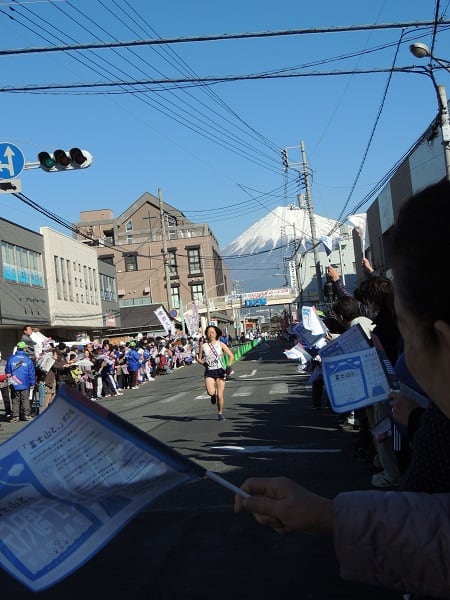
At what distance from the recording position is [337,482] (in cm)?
655

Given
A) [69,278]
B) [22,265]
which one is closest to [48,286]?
[22,265]

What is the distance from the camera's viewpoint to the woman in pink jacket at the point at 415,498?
3.92ft

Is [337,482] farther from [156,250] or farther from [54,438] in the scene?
[156,250]

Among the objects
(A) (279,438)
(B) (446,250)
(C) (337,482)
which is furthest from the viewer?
(A) (279,438)

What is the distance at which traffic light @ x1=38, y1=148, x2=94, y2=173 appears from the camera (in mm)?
13766

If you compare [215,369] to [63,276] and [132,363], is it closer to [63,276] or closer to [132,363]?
[132,363]

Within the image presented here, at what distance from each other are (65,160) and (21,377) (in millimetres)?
5479

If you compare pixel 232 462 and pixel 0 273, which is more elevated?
pixel 0 273

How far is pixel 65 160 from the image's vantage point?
13.9m

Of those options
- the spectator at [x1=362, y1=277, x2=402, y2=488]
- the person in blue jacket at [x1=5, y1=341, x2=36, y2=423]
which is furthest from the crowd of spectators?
the spectator at [x1=362, y1=277, x2=402, y2=488]

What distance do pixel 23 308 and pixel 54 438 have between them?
33.1 metres

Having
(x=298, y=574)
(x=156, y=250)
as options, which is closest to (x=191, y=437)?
(x=298, y=574)

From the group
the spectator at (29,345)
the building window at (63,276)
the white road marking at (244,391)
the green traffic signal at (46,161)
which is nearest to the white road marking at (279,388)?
the white road marking at (244,391)

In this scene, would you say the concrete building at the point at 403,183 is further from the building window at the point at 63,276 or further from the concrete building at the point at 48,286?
the building window at the point at 63,276
